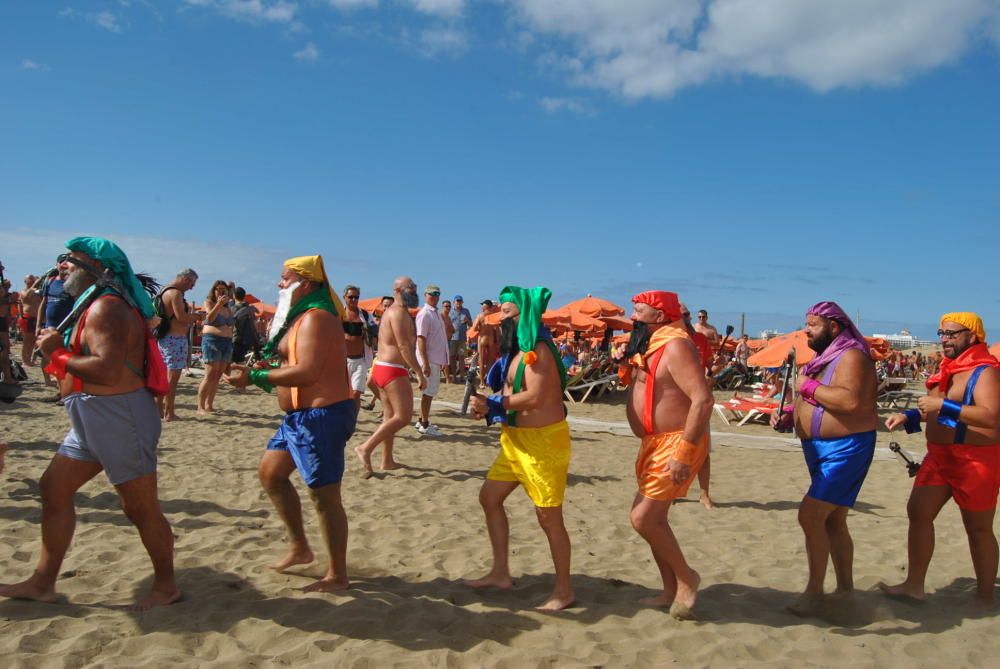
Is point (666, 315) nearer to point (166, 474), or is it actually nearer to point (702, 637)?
point (702, 637)

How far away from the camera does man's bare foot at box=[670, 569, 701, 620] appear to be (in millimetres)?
3662

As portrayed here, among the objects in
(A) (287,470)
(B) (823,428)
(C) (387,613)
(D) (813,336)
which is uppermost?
(D) (813,336)

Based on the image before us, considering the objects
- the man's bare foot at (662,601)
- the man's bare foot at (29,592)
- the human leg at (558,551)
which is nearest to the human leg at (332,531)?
the human leg at (558,551)

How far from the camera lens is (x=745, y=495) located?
273 inches

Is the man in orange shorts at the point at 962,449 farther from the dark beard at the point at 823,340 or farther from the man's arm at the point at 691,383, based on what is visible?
the man's arm at the point at 691,383

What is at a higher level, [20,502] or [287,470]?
[287,470]

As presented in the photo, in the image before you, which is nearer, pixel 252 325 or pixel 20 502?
pixel 20 502

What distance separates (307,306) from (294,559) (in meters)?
1.52

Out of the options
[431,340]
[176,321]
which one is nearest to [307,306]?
[431,340]

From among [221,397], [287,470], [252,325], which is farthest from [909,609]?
[221,397]

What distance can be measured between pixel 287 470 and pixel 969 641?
11.7 ft

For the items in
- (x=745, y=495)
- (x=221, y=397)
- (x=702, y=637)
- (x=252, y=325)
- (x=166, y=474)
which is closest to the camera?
(x=702, y=637)

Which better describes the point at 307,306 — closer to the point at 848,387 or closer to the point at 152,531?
the point at 152,531

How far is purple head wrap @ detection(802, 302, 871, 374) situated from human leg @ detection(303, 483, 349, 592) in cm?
260
